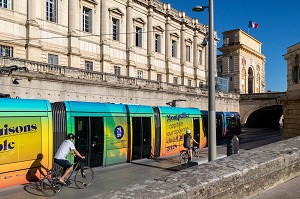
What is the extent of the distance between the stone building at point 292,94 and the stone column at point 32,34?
21225 mm

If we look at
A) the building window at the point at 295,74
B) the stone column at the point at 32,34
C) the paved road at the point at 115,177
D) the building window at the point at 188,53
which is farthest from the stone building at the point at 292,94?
the building window at the point at 188,53

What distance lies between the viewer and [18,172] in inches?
416

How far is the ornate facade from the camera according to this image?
26125 mm

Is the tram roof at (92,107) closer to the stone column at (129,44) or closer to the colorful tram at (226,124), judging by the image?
the colorful tram at (226,124)

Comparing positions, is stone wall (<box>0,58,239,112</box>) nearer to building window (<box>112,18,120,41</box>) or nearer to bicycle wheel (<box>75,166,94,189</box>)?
building window (<box>112,18,120,41</box>)

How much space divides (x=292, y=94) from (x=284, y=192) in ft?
62.0

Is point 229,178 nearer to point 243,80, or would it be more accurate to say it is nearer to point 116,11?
point 116,11

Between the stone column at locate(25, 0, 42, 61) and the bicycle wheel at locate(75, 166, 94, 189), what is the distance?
1817cm

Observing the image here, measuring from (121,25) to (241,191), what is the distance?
34708mm

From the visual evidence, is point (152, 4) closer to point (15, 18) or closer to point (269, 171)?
point (15, 18)

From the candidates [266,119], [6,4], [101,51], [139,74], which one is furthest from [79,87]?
[266,119]

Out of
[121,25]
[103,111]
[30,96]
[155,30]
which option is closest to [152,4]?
[155,30]

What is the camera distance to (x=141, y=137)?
16.3 m

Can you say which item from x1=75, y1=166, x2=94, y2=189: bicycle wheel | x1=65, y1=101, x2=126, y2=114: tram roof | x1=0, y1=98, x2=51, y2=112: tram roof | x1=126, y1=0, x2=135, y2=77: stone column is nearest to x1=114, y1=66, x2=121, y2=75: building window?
x1=126, y1=0, x2=135, y2=77: stone column
